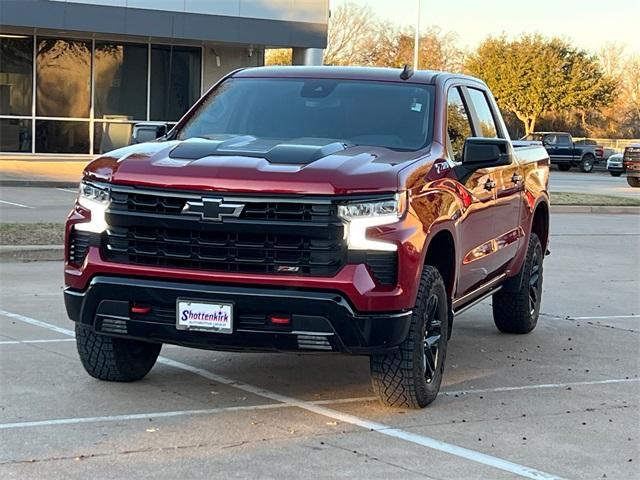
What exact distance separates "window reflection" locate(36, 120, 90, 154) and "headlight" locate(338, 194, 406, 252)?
2605cm

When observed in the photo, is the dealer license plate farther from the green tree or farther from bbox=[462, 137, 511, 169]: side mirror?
the green tree

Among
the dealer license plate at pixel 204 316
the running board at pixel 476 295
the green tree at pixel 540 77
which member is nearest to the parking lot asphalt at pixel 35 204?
the running board at pixel 476 295

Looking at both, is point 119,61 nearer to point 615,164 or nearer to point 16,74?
point 16,74

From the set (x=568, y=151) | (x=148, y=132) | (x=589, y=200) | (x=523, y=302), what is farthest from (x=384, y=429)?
(x=568, y=151)

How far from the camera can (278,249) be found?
5426mm

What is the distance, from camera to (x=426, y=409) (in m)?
6.14

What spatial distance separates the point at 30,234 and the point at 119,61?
61.0ft

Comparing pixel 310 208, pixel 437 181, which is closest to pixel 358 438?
pixel 310 208

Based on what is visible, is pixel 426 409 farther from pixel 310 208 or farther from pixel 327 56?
pixel 327 56

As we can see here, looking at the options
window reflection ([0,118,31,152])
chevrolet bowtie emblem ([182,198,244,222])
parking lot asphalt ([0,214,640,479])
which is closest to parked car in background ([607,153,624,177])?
window reflection ([0,118,31,152])

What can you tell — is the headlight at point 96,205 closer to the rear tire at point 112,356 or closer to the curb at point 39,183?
the rear tire at point 112,356

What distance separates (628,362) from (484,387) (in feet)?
5.39

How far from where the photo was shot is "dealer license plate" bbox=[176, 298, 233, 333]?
17.9 ft

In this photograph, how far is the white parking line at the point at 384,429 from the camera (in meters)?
5.07
